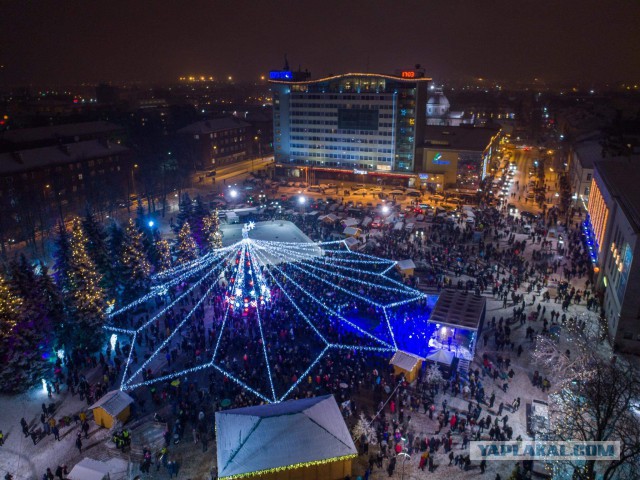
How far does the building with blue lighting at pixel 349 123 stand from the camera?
57.4 meters

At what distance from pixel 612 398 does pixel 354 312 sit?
47.4 ft

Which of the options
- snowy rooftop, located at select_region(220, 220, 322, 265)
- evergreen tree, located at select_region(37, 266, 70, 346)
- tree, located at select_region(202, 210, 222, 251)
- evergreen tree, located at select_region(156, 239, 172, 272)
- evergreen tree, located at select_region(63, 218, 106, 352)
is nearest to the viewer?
evergreen tree, located at select_region(63, 218, 106, 352)

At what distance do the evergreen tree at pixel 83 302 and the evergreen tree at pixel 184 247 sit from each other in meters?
7.72

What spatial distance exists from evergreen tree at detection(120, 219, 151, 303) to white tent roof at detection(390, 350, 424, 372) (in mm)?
15578

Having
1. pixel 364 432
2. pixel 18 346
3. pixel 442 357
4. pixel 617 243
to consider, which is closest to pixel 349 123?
pixel 617 243

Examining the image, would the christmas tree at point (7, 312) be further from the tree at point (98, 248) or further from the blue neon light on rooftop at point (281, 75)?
the blue neon light on rooftop at point (281, 75)

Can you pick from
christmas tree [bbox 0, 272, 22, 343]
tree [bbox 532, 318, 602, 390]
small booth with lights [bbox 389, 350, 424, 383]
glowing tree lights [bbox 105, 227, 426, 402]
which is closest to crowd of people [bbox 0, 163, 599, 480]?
glowing tree lights [bbox 105, 227, 426, 402]

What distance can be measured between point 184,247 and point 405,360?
1722cm

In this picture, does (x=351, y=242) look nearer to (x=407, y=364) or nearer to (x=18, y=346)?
(x=407, y=364)

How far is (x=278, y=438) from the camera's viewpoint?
1462 centimetres

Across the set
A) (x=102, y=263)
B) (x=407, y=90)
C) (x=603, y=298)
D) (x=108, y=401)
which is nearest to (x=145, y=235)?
(x=102, y=263)

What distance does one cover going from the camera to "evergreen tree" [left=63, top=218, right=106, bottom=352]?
71.4ft

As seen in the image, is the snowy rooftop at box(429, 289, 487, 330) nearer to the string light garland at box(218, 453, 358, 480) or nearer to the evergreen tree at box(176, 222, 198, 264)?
the string light garland at box(218, 453, 358, 480)

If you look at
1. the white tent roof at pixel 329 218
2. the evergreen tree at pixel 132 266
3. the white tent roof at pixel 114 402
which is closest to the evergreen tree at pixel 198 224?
the evergreen tree at pixel 132 266
